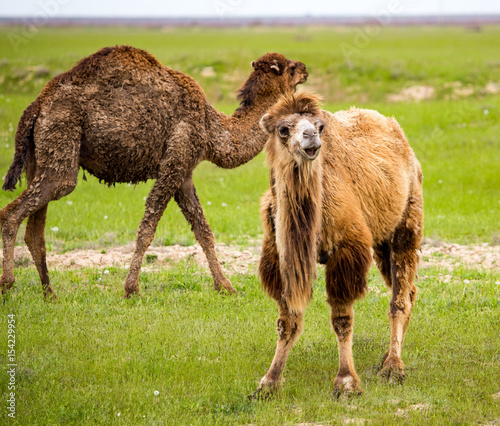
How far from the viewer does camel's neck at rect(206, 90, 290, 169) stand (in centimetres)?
850

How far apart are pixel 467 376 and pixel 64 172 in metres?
5.03

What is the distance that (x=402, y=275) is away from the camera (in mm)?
6379

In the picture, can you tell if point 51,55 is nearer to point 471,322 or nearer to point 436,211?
point 436,211

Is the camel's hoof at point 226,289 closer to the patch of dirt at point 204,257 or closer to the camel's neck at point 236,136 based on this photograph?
the patch of dirt at point 204,257

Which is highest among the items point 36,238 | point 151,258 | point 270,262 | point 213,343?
point 270,262

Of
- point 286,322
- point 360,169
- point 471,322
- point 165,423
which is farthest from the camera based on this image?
point 471,322

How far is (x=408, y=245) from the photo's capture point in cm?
651

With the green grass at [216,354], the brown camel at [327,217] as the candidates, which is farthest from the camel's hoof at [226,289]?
the brown camel at [327,217]

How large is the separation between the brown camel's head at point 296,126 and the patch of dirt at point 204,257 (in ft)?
13.9

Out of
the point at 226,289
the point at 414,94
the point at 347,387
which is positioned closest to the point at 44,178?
the point at 226,289

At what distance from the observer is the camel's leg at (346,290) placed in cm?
537

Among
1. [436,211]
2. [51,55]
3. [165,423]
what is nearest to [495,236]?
[436,211]

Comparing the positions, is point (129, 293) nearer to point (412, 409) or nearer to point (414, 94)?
point (412, 409)

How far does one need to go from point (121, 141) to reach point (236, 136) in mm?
1639
